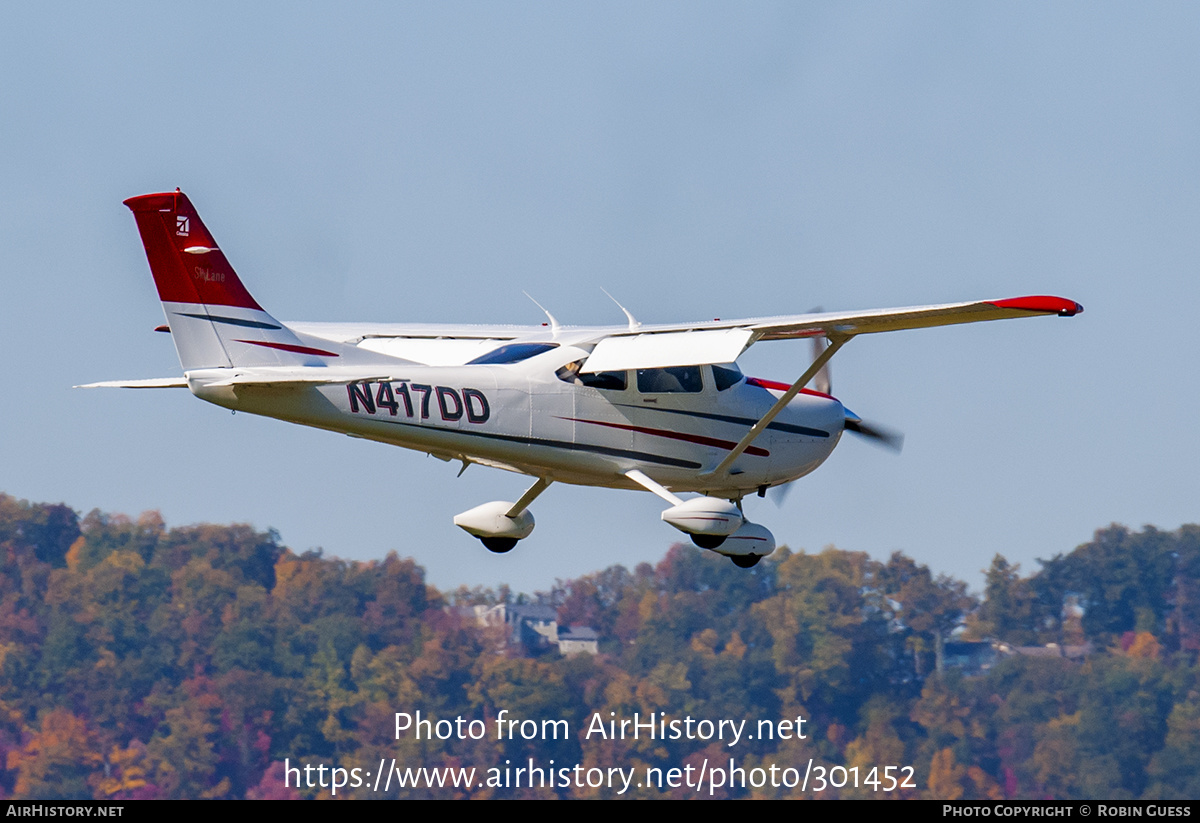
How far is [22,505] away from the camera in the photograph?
246ft

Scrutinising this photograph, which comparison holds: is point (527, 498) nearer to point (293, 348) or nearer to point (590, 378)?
point (590, 378)

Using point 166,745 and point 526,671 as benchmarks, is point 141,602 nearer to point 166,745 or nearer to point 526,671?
point 166,745

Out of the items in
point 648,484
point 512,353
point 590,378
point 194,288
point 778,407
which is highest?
point 194,288

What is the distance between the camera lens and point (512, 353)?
1772cm

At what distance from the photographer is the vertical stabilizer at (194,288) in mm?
16062

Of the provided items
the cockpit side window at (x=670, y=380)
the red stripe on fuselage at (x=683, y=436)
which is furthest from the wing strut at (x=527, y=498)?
the cockpit side window at (x=670, y=380)

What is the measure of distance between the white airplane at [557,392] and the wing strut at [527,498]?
0.02m

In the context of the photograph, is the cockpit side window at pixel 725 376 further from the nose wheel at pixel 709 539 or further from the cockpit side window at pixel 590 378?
the nose wheel at pixel 709 539

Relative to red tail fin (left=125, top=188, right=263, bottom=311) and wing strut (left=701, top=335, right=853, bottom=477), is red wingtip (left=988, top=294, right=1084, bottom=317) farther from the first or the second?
red tail fin (left=125, top=188, right=263, bottom=311)

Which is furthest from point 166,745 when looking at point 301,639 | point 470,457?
point 470,457

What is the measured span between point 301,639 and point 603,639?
12030 mm

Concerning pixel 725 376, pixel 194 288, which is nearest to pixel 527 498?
pixel 725 376

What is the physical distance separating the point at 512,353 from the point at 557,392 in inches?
27.9

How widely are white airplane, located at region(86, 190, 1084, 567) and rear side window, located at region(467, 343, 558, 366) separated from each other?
2 cm
